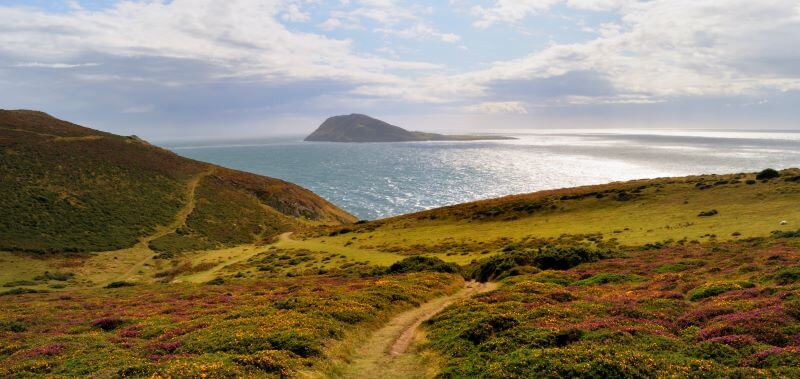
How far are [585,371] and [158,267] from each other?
201ft

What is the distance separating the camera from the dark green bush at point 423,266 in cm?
3953

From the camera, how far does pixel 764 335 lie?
14578mm

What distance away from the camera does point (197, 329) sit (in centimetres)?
2141

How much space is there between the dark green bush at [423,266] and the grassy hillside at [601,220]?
4.68 metres

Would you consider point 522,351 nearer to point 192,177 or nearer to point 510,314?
point 510,314

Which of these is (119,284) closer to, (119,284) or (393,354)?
(119,284)

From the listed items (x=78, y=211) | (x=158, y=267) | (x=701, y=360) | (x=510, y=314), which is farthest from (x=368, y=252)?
(x=78, y=211)

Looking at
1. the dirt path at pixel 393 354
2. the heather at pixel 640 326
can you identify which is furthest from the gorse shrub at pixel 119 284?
the heather at pixel 640 326

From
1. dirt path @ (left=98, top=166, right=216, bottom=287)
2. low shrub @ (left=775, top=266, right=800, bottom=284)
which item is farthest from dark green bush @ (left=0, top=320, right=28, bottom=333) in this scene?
low shrub @ (left=775, top=266, right=800, bottom=284)

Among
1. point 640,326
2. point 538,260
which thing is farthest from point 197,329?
point 538,260

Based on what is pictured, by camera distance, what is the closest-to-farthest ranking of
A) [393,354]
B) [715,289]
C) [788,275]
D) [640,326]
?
[640,326] < [393,354] < [788,275] < [715,289]

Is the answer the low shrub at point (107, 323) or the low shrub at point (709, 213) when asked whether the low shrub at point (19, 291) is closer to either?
the low shrub at point (107, 323)

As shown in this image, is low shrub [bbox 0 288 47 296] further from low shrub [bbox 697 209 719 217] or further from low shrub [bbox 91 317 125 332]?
low shrub [bbox 697 209 719 217]

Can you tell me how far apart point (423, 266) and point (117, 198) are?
7192 centimetres
